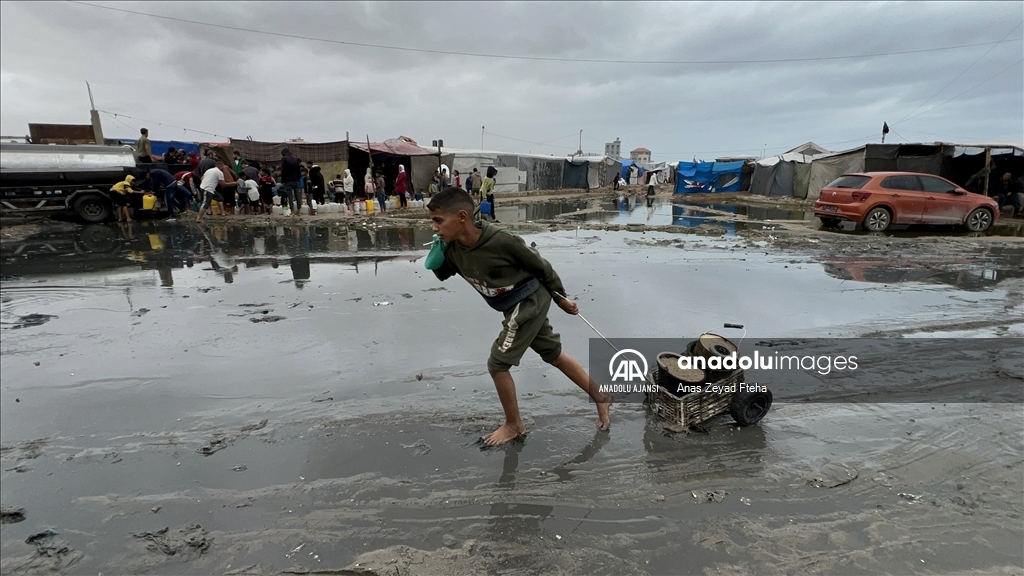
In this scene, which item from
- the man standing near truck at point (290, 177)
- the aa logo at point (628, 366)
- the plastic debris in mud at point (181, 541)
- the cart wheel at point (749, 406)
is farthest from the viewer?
the man standing near truck at point (290, 177)

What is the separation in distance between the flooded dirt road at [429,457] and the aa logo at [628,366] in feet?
1.63

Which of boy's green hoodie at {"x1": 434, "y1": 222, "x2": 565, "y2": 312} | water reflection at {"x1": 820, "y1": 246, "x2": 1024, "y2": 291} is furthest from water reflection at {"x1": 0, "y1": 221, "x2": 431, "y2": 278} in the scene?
water reflection at {"x1": 820, "y1": 246, "x2": 1024, "y2": 291}

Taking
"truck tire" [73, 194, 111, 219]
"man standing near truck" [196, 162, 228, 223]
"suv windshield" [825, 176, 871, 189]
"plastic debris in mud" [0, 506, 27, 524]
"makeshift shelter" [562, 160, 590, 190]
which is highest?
"makeshift shelter" [562, 160, 590, 190]

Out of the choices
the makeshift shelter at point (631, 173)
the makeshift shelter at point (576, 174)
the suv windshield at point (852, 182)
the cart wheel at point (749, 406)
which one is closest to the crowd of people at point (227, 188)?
the suv windshield at point (852, 182)

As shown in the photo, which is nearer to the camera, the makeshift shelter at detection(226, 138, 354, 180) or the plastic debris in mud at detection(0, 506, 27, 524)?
the plastic debris in mud at detection(0, 506, 27, 524)

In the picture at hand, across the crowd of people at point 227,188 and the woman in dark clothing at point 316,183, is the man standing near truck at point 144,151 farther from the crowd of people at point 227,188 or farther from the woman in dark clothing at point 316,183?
the woman in dark clothing at point 316,183

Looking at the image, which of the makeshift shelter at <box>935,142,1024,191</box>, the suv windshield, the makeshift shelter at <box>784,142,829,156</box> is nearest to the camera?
the suv windshield

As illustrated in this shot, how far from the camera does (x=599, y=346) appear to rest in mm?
4648

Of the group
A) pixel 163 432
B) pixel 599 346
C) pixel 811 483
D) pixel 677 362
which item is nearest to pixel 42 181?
pixel 163 432

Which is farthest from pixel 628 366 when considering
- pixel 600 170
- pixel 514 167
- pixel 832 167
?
pixel 600 170

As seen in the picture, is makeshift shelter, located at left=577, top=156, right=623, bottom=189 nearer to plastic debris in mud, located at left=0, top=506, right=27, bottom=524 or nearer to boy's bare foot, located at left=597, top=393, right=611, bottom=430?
boy's bare foot, located at left=597, top=393, right=611, bottom=430

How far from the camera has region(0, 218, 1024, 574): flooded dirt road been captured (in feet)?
7.30

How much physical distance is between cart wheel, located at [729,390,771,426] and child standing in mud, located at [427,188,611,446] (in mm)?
1254

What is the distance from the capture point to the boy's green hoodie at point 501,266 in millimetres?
2877
